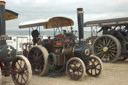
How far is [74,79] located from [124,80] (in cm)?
137

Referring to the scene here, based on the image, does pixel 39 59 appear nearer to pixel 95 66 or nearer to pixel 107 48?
pixel 95 66

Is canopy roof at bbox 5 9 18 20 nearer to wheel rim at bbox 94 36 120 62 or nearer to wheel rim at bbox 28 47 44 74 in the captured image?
wheel rim at bbox 28 47 44 74

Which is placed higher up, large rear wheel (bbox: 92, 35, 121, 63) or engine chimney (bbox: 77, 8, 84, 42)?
engine chimney (bbox: 77, 8, 84, 42)

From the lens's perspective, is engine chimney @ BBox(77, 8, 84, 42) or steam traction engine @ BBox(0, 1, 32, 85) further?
engine chimney @ BBox(77, 8, 84, 42)

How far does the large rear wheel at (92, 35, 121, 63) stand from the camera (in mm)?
8083

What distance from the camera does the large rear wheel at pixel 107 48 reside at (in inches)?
318

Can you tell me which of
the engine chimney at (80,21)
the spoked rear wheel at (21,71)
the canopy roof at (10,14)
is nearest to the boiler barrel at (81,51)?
the engine chimney at (80,21)

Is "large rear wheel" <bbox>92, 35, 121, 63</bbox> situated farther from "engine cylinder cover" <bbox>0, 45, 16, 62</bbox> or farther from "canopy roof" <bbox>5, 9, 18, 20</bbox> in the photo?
"engine cylinder cover" <bbox>0, 45, 16, 62</bbox>

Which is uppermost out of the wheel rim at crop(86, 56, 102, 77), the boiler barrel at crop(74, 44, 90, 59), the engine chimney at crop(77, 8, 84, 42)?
the engine chimney at crop(77, 8, 84, 42)

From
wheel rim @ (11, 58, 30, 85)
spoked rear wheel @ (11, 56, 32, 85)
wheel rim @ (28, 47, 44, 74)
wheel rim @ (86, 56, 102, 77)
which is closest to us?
spoked rear wheel @ (11, 56, 32, 85)

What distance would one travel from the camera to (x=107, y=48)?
8516 millimetres

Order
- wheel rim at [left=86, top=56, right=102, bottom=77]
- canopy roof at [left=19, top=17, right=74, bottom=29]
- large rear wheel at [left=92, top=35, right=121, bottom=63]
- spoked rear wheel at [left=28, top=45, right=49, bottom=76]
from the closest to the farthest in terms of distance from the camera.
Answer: wheel rim at [left=86, top=56, right=102, bottom=77] < spoked rear wheel at [left=28, top=45, right=49, bottom=76] < canopy roof at [left=19, top=17, right=74, bottom=29] < large rear wheel at [left=92, top=35, right=121, bottom=63]

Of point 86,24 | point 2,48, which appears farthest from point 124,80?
point 86,24

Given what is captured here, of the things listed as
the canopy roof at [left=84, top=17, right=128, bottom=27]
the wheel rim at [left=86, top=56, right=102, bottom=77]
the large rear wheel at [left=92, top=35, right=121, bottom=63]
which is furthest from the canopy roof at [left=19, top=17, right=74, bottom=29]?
the canopy roof at [left=84, top=17, right=128, bottom=27]
